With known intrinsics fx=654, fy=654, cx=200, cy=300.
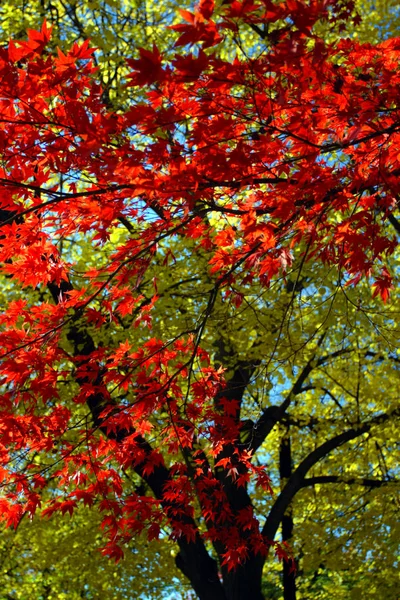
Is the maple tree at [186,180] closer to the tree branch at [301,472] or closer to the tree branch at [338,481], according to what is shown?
the tree branch at [301,472]

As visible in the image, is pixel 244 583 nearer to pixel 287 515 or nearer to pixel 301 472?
pixel 301 472

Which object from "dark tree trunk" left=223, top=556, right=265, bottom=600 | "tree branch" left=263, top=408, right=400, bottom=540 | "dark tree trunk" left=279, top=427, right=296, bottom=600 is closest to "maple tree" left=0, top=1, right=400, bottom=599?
"dark tree trunk" left=223, top=556, right=265, bottom=600

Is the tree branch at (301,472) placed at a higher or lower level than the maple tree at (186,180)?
higher

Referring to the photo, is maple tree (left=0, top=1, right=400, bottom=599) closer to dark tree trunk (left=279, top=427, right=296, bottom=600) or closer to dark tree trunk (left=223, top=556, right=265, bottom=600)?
dark tree trunk (left=223, top=556, right=265, bottom=600)

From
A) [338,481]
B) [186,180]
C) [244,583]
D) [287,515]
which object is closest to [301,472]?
[338,481]

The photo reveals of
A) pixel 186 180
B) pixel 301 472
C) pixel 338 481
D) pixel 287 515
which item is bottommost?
pixel 186 180

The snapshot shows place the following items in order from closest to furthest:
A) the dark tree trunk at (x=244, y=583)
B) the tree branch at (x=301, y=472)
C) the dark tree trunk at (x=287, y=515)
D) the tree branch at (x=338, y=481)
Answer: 1. the dark tree trunk at (x=244, y=583)
2. the tree branch at (x=301, y=472)
3. the tree branch at (x=338, y=481)
4. the dark tree trunk at (x=287, y=515)

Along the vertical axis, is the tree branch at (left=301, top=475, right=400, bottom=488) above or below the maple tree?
above

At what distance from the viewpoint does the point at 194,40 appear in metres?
2.63

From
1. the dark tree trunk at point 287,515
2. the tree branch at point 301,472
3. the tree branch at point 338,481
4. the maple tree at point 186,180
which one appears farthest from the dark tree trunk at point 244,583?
the dark tree trunk at point 287,515

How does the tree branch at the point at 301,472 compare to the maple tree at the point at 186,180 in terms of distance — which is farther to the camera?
the tree branch at the point at 301,472

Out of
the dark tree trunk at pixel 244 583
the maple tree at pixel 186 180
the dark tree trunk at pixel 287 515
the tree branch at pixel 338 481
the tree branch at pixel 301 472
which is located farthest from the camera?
the dark tree trunk at pixel 287 515

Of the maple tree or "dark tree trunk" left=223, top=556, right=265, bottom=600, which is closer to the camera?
the maple tree

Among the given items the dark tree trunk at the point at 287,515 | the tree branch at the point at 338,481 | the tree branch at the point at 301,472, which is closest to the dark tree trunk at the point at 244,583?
the tree branch at the point at 301,472
